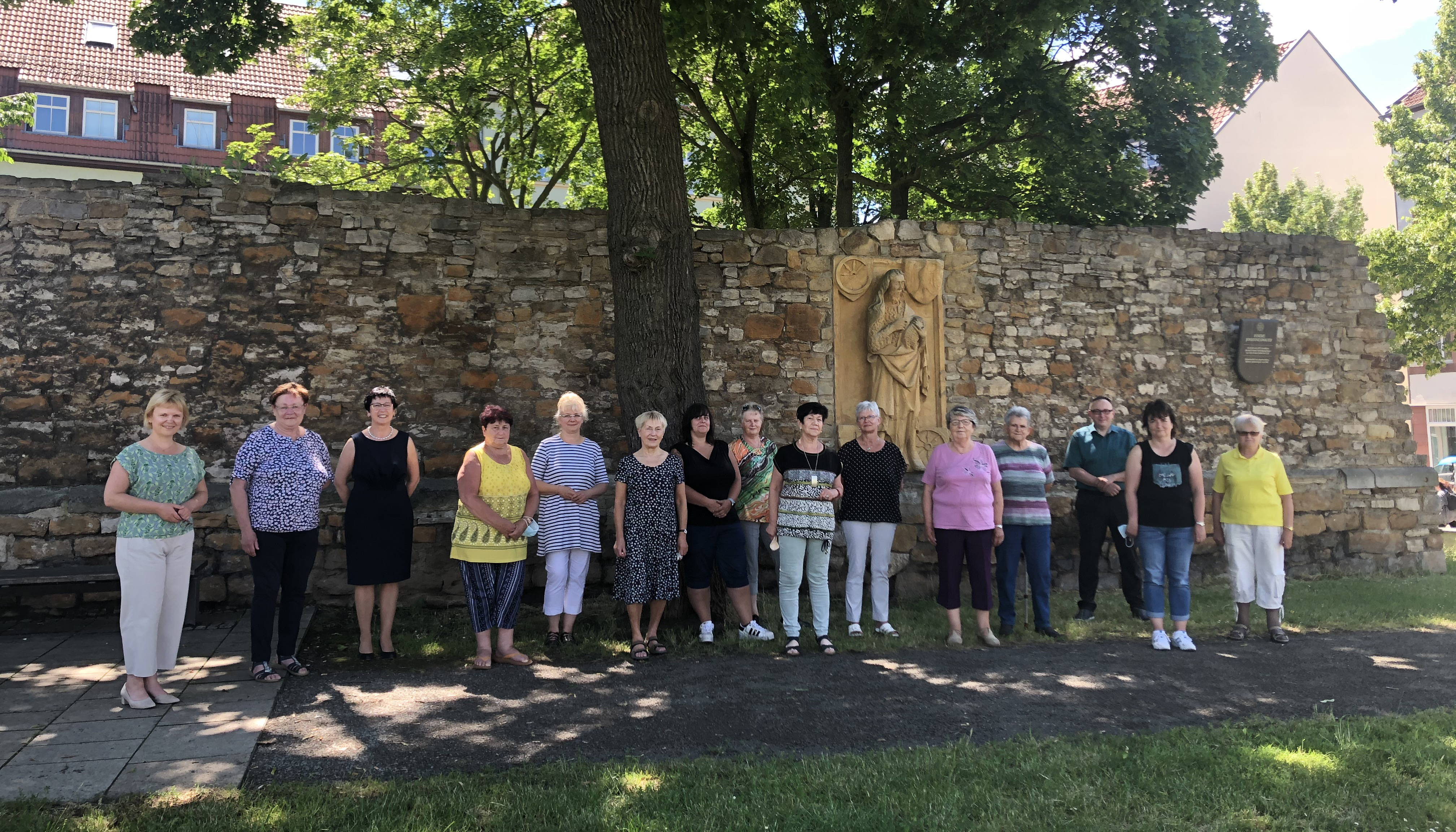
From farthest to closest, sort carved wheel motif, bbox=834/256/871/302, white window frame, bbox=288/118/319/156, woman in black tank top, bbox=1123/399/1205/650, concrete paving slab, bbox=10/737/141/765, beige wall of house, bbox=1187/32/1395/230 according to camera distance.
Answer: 1. white window frame, bbox=288/118/319/156
2. beige wall of house, bbox=1187/32/1395/230
3. carved wheel motif, bbox=834/256/871/302
4. woman in black tank top, bbox=1123/399/1205/650
5. concrete paving slab, bbox=10/737/141/765

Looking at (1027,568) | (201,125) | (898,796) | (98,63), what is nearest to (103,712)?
(898,796)

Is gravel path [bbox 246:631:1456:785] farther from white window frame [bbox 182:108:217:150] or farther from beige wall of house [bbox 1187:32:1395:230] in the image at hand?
white window frame [bbox 182:108:217:150]

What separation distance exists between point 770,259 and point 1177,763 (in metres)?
5.33

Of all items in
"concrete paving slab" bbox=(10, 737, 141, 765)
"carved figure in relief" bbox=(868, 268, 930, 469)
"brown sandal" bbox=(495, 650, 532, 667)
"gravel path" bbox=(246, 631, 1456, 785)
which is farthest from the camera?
"carved figure in relief" bbox=(868, 268, 930, 469)

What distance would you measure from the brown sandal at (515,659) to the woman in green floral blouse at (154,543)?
1578 millimetres

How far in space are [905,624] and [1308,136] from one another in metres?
22.6

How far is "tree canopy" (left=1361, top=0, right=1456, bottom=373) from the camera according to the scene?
12.5 m

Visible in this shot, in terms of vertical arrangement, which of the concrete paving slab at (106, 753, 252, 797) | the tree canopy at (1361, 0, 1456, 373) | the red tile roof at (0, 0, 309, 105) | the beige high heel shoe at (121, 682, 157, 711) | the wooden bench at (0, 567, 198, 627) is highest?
the red tile roof at (0, 0, 309, 105)

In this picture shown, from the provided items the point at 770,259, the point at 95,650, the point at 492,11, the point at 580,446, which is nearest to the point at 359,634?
the point at 95,650

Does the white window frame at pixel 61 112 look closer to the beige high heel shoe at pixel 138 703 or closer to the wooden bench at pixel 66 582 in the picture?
the wooden bench at pixel 66 582

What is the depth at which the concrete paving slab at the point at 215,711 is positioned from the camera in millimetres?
3939

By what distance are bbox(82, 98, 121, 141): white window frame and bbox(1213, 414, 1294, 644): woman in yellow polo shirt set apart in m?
25.1

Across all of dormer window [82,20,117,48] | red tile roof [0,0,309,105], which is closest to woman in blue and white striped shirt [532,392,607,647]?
red tile roof [0,0,309,105]

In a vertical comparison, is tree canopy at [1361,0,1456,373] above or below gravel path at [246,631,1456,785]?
above
